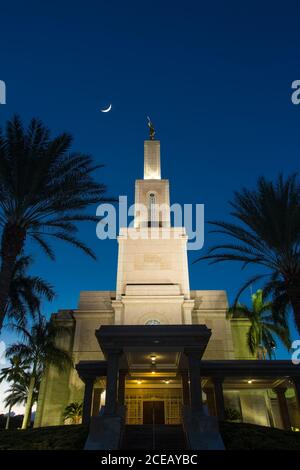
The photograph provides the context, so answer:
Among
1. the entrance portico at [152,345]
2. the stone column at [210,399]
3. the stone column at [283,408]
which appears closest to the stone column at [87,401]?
the entrance portico at [152,345]

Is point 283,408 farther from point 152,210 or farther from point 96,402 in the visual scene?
point 152,210

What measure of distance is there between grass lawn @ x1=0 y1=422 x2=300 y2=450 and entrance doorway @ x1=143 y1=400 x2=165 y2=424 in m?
10.0

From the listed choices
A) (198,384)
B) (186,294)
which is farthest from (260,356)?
(198,384)

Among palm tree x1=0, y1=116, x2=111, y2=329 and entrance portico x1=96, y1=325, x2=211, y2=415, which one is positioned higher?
palm tree x1=0, y1=116, x2=111, y2=329

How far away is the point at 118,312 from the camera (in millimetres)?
29000

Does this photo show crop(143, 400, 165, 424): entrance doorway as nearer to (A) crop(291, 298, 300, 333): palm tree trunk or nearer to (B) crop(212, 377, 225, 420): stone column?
(B) crop(212, 377, 225, 420): stone column

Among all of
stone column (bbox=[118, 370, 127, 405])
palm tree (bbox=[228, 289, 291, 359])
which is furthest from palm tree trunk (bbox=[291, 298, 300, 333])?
palm tree (bbox=[228, 289, 291, 359])

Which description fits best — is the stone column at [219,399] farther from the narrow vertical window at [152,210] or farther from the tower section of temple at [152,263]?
the narrow vertical window at [152,210]

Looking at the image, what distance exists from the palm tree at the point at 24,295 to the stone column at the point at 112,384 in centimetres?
754

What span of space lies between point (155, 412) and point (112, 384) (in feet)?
38.2

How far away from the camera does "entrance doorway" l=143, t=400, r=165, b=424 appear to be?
24241 millimetres

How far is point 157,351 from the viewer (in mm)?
17000
